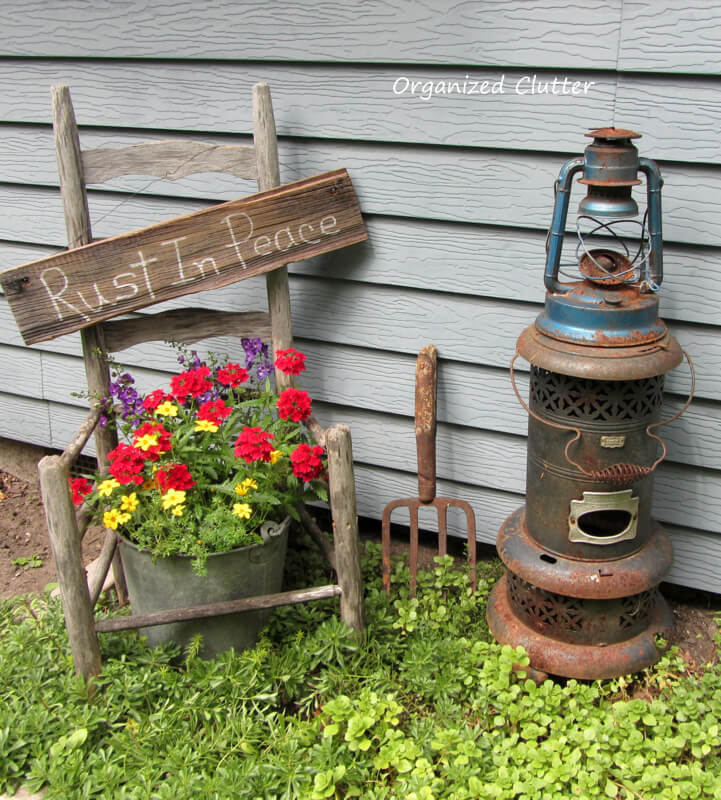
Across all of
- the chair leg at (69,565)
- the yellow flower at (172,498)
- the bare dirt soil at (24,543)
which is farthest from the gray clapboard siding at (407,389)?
the chair leg at (69,565)

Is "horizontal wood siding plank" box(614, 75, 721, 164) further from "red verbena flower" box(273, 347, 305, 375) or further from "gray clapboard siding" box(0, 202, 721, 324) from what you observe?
"red verbena flower" box(273, 347, 305, 375)

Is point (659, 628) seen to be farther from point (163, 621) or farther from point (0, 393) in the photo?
point (0, 393)

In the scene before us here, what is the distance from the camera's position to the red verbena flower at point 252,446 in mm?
2475

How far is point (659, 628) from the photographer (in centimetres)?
271

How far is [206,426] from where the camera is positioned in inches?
102

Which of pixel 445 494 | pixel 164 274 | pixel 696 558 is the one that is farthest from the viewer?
pixel 445 494

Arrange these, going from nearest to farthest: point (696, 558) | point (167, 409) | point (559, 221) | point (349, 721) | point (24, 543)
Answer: point (559, 221), point (349, 721), point (167, 409), point (696, 558), point (24, 543)

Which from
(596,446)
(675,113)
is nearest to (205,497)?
(596,446)

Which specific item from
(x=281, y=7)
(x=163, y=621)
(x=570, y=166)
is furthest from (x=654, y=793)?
(x=281, y=7)

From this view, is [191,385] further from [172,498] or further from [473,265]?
[473,265]

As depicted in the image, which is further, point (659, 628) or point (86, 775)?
point (659, 628)

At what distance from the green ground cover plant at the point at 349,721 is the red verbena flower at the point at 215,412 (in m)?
0.75

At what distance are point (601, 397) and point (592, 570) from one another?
557 millimetres

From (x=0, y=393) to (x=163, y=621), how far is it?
6.68 ft
